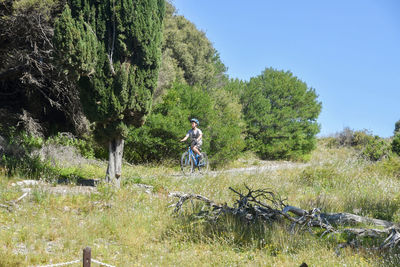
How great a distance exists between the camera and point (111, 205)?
6.65m

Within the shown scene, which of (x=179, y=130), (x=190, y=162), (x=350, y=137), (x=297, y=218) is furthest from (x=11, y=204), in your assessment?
→ (x=350, y=137)

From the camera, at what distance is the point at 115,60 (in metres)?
8.44

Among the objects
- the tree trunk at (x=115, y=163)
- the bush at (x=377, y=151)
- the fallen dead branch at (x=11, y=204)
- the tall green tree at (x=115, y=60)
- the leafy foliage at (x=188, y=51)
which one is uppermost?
the leafy foliage at (x=188, y=51)

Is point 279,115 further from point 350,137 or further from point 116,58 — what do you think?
point 116,58

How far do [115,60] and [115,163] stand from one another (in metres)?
2.58

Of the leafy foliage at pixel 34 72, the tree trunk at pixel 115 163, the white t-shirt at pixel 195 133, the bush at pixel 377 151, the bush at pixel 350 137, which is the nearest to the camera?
the tree trunk at pixel 115 163

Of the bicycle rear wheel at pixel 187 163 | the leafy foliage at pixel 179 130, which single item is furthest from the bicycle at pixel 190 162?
the leafy foliage at pixel 179 130

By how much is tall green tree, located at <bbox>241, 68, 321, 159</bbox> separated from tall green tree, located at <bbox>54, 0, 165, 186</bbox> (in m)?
14.2

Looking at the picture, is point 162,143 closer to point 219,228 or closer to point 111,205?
point 111,205

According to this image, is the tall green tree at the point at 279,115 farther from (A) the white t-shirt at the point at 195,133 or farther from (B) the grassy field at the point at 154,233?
(B) the grassy field at the point at 154,233

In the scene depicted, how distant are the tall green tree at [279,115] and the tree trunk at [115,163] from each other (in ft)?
45.9

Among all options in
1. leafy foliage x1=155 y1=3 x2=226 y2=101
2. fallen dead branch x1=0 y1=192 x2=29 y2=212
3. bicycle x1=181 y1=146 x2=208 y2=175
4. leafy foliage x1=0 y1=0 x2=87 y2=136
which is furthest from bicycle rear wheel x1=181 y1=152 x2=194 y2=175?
leafy foliage x1=155 y1=3 x2=226 y2=101

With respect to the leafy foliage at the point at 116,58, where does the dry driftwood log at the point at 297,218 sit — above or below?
below

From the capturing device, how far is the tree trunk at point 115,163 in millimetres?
8586
